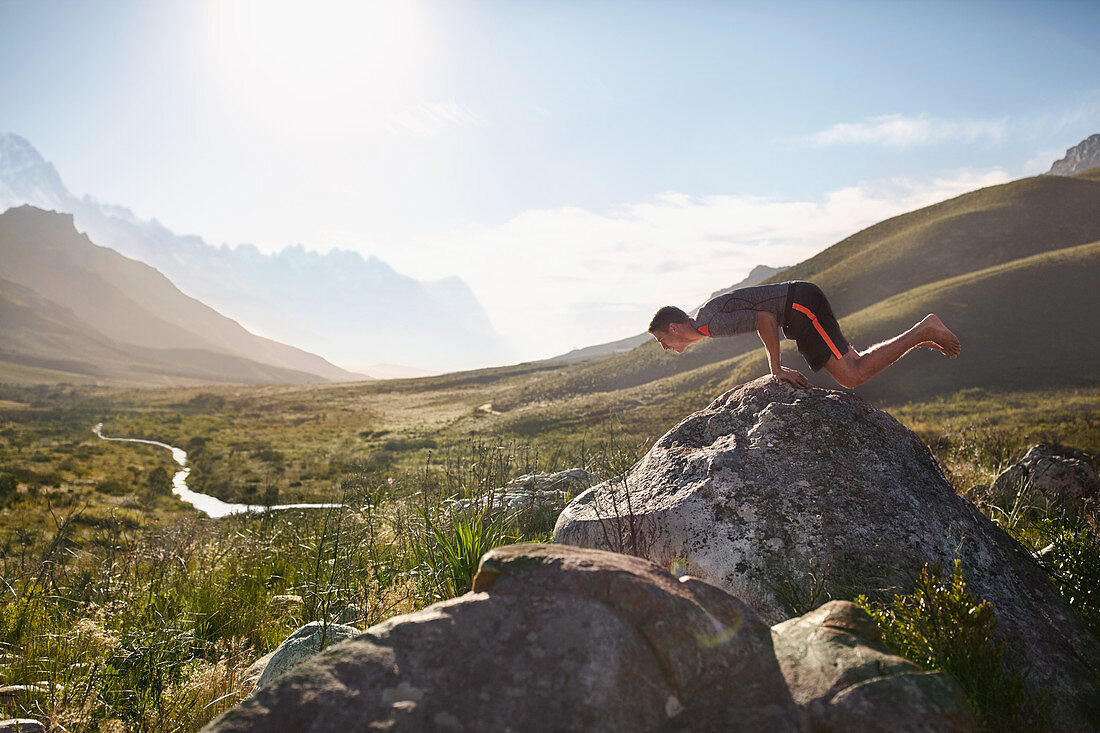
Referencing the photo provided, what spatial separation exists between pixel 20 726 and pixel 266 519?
10799 mm

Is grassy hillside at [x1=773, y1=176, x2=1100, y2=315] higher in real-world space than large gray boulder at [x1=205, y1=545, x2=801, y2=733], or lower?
higher

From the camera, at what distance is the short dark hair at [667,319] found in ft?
19.7

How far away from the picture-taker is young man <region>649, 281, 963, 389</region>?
5926 mm

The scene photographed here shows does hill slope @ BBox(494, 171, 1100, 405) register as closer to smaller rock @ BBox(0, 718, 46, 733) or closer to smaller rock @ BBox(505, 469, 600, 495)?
smaller rock @ BBox(505, 469, 600, 495)

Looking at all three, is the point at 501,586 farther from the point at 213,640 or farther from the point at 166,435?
the point at 166,435

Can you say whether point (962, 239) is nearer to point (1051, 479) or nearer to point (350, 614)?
point (1051, 479)

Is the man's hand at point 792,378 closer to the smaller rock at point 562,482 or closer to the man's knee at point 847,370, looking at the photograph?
the man's knee at point 847,370

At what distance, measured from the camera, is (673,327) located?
6.03 m

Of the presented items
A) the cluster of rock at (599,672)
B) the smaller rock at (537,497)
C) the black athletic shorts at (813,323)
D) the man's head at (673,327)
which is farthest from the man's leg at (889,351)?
the cluster of rock at (599,672)

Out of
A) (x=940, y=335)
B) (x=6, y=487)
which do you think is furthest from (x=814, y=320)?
(x=6, y=487)

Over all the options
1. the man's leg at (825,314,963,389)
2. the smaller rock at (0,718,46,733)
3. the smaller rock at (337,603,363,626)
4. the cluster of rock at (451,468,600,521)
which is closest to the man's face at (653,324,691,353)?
the man's leg at (825,314,963,389)

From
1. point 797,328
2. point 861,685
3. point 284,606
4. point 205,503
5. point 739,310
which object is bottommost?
point 205,503

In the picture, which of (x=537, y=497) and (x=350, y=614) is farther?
(x=537, y=497)

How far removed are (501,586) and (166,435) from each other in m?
55.6
